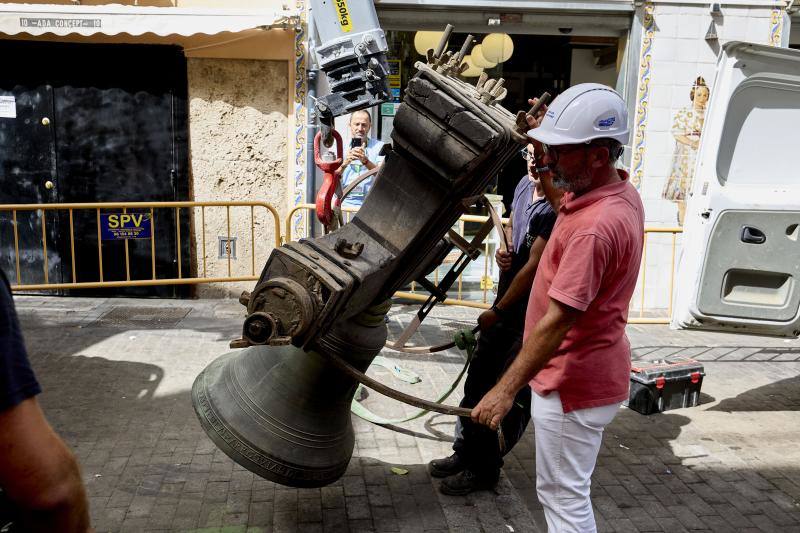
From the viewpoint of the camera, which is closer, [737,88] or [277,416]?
[277,416]

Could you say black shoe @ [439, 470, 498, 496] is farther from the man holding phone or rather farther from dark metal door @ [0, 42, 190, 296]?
dark metal door @ [0, 42, 190, 296]

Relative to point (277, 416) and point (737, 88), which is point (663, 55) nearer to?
point (737, 88)

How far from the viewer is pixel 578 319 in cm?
290

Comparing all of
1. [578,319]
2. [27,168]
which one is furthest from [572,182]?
[27,168]

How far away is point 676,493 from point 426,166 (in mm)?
2603

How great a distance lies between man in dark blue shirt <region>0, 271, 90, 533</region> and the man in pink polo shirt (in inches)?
64.6

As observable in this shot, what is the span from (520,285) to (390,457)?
1.42m

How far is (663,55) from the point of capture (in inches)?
334

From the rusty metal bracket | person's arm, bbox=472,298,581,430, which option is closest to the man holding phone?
the rusty metal bracket

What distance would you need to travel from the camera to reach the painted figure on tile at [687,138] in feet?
27.9

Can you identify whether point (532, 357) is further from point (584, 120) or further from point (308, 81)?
point (308, 81)

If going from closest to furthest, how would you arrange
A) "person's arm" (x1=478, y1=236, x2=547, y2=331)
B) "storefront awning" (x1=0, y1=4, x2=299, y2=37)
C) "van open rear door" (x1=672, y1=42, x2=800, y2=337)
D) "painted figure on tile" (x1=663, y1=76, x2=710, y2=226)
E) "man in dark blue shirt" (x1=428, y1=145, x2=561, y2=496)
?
"person's arm" (x1=478, y1=236, x2=547, y2=331) → "man in dark blue shirt" (x1=428, y1=145, x2=561, y2=496) → "van open rear door" (x1=672, y1=42, x2=800, y2=337) → "storefront awning" (x1=0, y1=4, x2=299, y2=37) → "painted figure on tile" (x1=663, y1=76, x2=710, y2=226)

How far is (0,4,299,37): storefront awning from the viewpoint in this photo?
7.49 meters

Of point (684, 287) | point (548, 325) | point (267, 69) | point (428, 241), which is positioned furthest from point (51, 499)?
point (267, 69)
